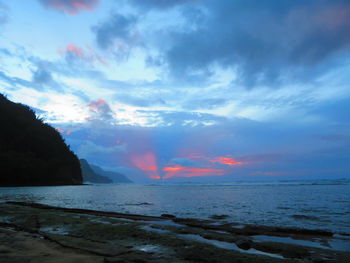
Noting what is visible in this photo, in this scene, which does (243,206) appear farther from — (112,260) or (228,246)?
(112,260)

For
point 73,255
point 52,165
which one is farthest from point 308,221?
point 52,165

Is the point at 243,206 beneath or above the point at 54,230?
beneath

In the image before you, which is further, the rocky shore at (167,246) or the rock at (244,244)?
the rock at (244,244)

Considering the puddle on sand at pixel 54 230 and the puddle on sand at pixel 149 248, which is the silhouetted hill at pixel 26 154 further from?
the puddle on sand at pixel 149 248

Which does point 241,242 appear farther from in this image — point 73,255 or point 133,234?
point 73,255

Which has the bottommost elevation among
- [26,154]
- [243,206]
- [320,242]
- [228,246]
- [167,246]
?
[243,206]

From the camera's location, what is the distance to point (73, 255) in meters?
11.5

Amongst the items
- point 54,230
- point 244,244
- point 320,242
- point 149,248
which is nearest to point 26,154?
point 54,230

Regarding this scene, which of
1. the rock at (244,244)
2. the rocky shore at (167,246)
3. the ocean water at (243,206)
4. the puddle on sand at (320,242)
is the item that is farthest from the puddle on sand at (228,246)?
the ocean water at (243,206)

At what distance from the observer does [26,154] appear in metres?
169

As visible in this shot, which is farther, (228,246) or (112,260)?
→ (228,246)

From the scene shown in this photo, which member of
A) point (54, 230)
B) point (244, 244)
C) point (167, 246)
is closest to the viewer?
point (167, 246)

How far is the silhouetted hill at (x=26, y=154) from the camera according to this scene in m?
152

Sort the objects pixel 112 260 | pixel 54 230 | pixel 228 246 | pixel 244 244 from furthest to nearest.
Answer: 1. pixel 54 230
2. pixel 244 244
3. pixel 228 246
4. pixel 112 260
